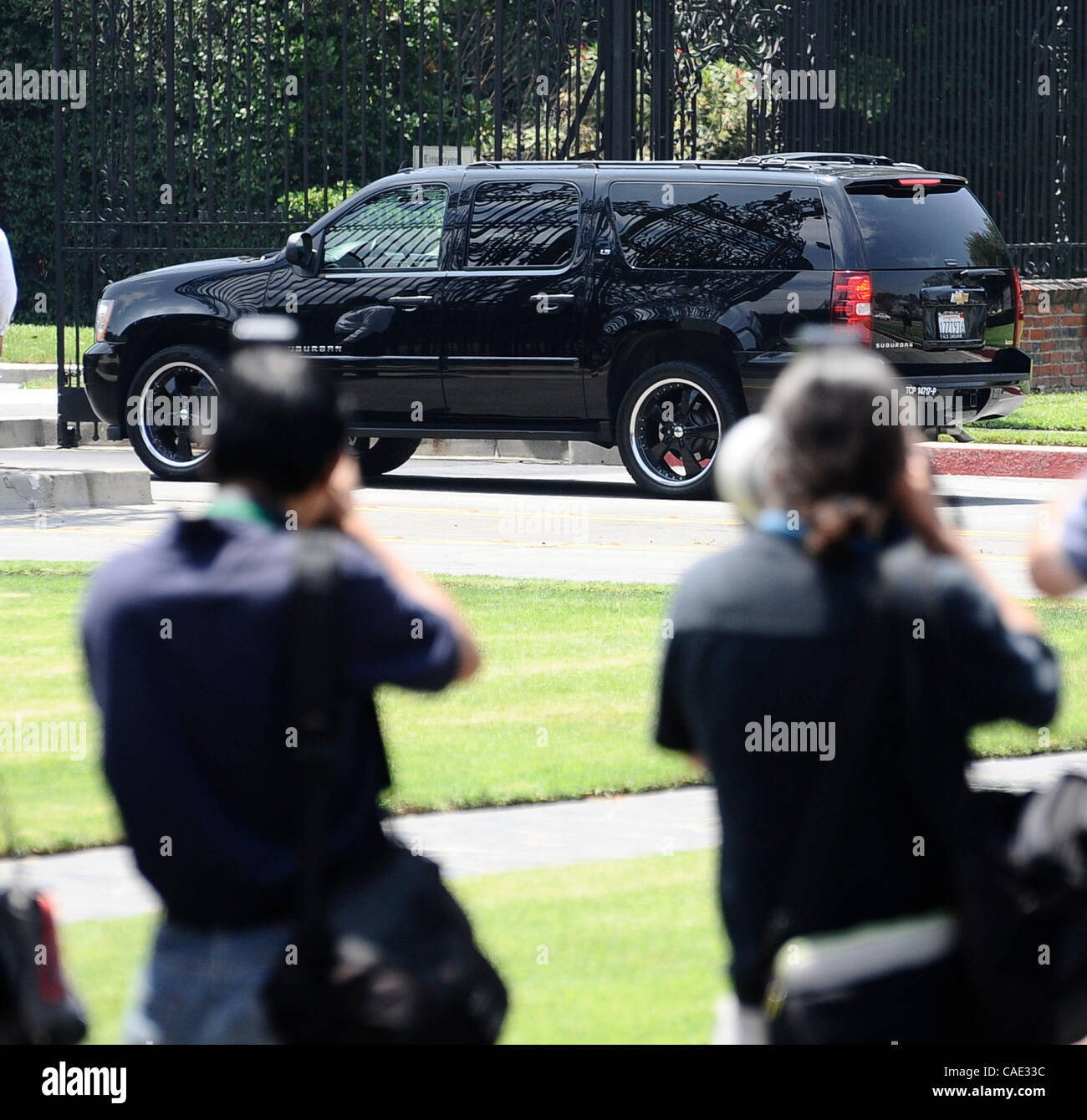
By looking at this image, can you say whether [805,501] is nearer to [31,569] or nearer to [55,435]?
[31,569]

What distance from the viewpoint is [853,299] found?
14.5 m

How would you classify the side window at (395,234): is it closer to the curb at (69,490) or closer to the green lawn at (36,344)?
the curb at (69,490)

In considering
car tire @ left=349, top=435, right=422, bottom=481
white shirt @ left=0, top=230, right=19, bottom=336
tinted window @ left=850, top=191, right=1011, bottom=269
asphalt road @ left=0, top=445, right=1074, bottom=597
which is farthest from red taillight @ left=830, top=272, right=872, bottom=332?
white shirt @ left=0, top=230, right=19, bottom=336

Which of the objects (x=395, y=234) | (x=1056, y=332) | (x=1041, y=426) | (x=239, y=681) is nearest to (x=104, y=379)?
(x=395, y=234)

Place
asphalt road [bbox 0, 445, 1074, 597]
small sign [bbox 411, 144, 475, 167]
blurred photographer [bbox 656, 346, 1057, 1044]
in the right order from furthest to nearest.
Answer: small sign [bbox 411, 144, 475, 167] → asphalt road [bbox 0, 445, 1074, 597] → blurred photographer [bbox 656, 346, 1057, 1044]

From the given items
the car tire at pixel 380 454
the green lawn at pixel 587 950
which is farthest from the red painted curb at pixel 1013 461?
the green lawn at pixel 587 950

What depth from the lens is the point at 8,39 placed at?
147ft

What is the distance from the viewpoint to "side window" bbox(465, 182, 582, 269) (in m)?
15.3

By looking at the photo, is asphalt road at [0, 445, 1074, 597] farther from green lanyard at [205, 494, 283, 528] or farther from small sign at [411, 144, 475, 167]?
green lanyard at [205, 494, 283, 528]

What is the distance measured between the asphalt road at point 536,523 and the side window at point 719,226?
5.07ft

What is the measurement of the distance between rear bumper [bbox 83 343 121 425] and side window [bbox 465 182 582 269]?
2.65 m

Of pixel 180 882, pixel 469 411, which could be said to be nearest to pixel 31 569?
pixel 469 411

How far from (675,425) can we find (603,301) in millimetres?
904
